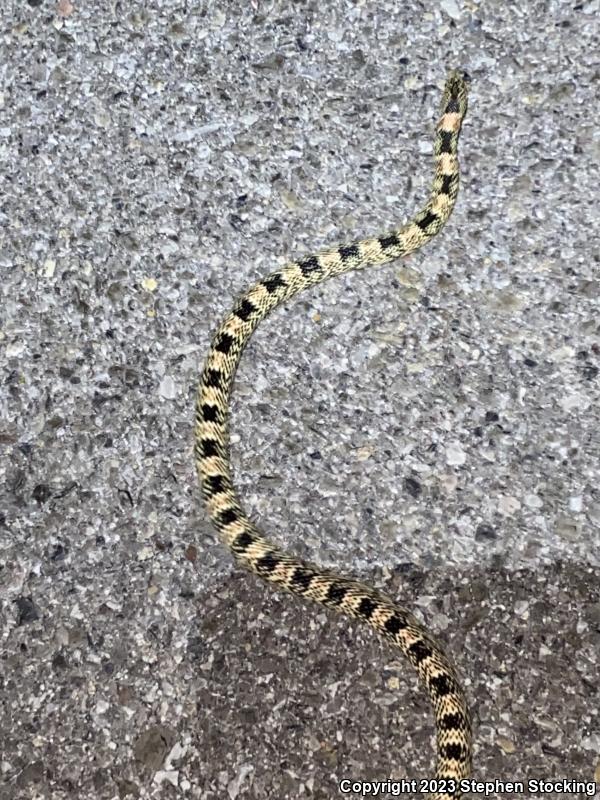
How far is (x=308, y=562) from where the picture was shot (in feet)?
16.4

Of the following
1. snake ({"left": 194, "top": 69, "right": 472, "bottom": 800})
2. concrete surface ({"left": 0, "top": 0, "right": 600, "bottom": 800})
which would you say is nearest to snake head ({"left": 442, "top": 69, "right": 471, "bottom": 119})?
snake ({"left": 194, "top": 69, "right": 472, "bottom": 800})

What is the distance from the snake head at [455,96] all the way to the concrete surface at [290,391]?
0.16 metres

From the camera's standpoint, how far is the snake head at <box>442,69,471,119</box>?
5.85 meters

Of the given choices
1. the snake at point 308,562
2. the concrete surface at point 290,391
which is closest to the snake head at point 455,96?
the snake at point 308,562

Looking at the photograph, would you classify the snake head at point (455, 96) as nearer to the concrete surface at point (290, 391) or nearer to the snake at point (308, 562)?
the snake at point (308, 562)

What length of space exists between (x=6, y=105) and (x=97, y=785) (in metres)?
4.69

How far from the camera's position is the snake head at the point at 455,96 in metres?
5.85

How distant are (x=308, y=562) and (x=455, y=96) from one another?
337 centimetres

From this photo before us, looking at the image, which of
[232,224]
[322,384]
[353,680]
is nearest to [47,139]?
[232,224]

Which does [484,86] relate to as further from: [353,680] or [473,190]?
[353,680]

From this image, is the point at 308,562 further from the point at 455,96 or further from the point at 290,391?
the point at 455,96

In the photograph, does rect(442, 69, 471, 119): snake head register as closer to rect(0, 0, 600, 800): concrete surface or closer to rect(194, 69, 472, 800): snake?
rect(194, 69, 472, 800): snake

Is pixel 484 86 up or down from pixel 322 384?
up

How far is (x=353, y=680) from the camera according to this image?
4.69 meters
